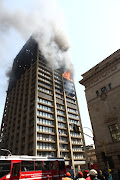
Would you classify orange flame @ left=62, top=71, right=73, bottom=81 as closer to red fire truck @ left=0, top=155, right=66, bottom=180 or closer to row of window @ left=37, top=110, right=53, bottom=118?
row of window @ left=37, top=110, right=53, bottom=118

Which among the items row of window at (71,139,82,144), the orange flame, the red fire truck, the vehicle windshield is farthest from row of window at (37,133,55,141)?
the orange flame

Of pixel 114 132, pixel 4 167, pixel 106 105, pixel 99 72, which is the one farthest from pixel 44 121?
pixel 4 167

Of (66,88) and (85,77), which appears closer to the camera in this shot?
(85,77)

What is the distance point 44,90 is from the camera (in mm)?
50688

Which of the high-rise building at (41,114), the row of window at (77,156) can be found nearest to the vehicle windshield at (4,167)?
the high-rise building at (41,114)

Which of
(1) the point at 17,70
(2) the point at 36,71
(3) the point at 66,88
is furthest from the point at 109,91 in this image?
(1) the point at 17,70

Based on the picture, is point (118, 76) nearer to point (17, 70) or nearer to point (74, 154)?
point (74, 154)

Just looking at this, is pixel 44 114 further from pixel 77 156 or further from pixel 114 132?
pixel 114 132

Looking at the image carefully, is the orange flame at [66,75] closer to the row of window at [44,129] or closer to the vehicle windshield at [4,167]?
the row of window at [44,129]

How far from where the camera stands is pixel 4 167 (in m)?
11.6

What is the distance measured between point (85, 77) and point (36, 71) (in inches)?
1298

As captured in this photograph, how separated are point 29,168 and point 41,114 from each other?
30.3 metres

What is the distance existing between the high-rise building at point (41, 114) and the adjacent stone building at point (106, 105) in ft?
72.9

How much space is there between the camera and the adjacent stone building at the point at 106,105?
54.4ft
